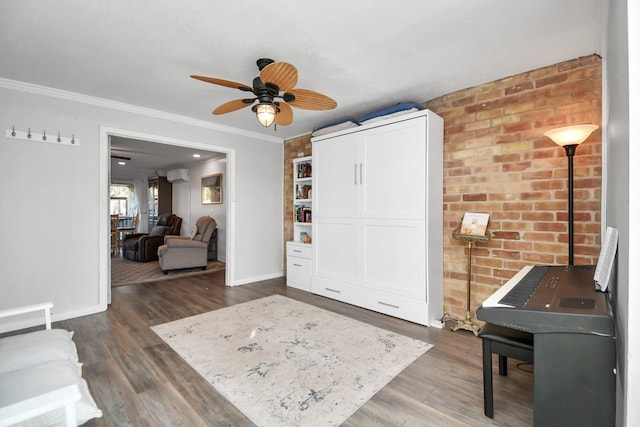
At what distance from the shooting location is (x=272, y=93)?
7.50ft

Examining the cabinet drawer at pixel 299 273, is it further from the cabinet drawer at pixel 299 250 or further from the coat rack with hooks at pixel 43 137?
the coat rack with hooks at pixel 43 137

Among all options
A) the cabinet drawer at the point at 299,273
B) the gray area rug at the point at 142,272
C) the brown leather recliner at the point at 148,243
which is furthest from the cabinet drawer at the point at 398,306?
the brown leather recliner at the point at 148,243

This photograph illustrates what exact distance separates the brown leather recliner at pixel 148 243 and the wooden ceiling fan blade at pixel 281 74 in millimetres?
5635

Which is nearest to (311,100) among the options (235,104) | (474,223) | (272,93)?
(272,93)

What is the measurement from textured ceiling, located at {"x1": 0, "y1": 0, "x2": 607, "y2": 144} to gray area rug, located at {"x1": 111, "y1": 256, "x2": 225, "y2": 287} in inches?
117

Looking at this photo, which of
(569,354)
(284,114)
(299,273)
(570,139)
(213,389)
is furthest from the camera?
(299,273)

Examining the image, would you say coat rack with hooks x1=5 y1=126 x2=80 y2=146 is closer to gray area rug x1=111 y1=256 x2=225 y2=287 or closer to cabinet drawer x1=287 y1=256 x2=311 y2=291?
gray area rug x1=111 y1=256 x2=225 y2=287

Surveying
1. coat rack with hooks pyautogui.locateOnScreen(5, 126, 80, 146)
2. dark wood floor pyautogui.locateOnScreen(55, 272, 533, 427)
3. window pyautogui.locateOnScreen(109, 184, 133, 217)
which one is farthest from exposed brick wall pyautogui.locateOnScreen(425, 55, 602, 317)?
window pyautogui.locateOnScreen(109, 184, 133, 217)

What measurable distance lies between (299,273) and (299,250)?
1.10 feet

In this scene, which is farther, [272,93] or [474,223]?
[474,223]

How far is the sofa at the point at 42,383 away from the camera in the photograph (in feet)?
3.12

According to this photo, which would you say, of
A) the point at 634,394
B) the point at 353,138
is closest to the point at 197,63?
the point at 353,138

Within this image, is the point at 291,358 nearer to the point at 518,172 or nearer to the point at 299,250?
the point at 299,250

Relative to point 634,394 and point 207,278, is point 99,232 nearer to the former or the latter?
point 207,278
